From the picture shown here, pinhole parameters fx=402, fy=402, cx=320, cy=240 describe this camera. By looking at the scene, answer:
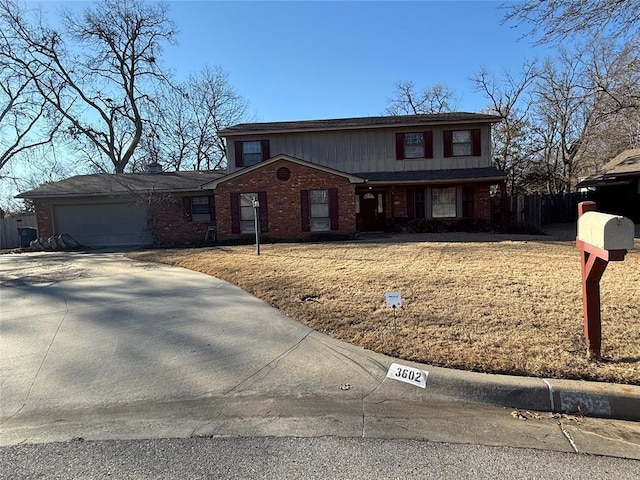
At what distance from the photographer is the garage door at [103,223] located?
19.2 meters

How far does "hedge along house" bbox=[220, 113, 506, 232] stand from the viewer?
18.6m

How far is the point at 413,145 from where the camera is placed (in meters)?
19.3

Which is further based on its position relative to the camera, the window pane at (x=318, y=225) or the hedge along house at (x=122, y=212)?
the hedge along house at (x=122, y=212)

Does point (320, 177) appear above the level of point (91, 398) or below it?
above

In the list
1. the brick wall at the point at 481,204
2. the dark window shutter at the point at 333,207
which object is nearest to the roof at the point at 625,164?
the brick wall at the point at 481,204

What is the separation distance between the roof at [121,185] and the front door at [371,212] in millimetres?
Answer: 7566

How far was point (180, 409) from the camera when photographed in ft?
11.6

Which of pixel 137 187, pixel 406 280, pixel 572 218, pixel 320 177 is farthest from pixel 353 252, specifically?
pixel 572 218

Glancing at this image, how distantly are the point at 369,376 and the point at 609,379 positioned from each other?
2147mm

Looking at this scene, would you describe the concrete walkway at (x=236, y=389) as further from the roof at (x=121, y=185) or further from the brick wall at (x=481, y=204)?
→ the brick wall at (x=481, y=204)

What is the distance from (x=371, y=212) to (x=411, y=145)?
3.73 metres

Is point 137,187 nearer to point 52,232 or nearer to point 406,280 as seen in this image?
point 52,232

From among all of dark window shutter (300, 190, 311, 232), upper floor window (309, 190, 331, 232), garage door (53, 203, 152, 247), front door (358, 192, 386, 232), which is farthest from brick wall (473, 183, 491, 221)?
garage door (53, 203, 152, 247)

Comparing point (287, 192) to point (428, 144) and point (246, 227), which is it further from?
point (428, 144)
